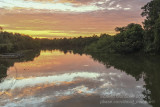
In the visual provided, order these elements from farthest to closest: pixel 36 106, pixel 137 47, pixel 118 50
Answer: pixel 118 50
pixel 137 47
pixel 36 106

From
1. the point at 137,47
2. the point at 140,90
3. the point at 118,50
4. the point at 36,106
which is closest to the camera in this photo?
the point at 36,106

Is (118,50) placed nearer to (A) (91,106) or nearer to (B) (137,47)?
(B) (137,47)

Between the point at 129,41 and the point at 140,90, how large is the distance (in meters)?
31.7

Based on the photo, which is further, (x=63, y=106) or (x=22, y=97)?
(x=22, y=97)

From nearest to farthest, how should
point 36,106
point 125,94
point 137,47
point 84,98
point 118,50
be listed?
1. point 36,106
2. point 84,98
3. point 125,94
4. point 137,47
5. point 118,50

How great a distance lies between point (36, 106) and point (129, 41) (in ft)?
120

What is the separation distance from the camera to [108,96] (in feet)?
30.0

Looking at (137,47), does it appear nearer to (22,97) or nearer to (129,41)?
(129,41)

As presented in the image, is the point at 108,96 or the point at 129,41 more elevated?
the point at 129,41

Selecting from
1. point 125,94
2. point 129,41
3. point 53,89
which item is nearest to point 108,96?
point 125,94

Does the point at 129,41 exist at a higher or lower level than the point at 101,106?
higher

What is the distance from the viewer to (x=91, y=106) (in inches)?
307

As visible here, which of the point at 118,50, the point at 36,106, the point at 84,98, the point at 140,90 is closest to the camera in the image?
the point at 36,106

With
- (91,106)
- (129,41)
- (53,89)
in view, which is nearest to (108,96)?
(91,106)
